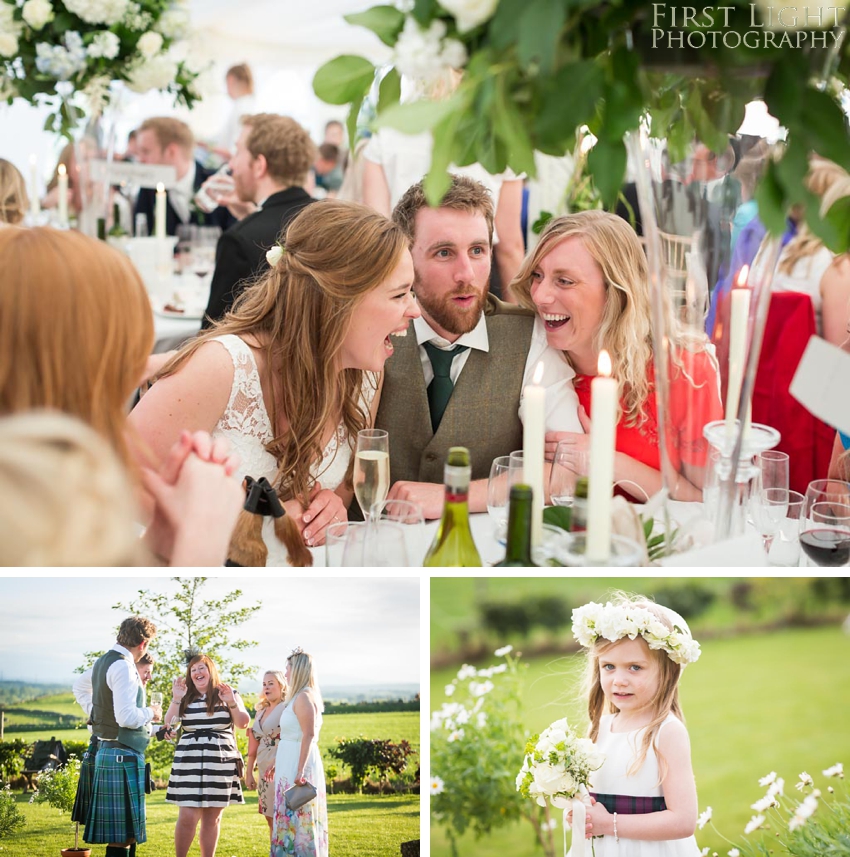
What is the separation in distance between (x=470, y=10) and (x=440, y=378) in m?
1.58

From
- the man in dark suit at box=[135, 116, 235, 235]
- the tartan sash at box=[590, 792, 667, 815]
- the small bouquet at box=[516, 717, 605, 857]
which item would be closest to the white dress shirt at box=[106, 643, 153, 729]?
the small bouquet at box=[516, 717, 605, 857]

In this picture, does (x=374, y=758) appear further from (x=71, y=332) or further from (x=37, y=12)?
(x=37, y=12)

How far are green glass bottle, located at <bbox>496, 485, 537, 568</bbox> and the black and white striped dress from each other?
1.34 ft

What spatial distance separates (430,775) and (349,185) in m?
2.89

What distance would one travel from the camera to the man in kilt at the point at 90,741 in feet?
3.93

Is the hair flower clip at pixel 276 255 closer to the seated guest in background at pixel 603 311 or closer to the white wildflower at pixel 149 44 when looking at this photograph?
the seated guest in background at pixel 603 311

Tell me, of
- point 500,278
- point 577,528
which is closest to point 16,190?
point 500,278

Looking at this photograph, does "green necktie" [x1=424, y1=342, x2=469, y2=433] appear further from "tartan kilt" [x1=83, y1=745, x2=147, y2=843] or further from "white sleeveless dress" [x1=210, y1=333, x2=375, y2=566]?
"tartan kilt" [x1=83, y1=745, x2=147, y2=843]

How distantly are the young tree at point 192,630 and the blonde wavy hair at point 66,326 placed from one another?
20cm

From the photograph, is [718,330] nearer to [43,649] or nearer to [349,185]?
[43,649]

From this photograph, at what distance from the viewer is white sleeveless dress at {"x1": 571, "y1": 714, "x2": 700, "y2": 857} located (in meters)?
1.19

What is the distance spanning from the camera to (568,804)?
1.19 meters

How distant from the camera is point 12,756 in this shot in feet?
3.94

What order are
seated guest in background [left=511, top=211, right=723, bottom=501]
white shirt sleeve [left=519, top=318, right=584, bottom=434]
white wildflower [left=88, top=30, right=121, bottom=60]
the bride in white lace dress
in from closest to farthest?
1. the bride in white lace dress
2. seated guest in background [left=511, top=211, right=723, bottom=501]
3. white shirt sleeve [left=519, top=318, right=584, bottom=434]
4. white wildflower [left=88, top=30, right=121, bottom=60]
